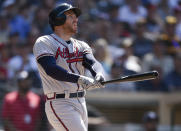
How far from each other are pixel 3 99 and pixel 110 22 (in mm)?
3372

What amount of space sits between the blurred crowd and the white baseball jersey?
2885 mm

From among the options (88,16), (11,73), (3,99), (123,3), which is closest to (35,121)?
(3,99)

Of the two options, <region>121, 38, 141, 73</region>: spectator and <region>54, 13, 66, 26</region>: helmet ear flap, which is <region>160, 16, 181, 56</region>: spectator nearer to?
<region>121, 38, 141, 73</region>: spectator

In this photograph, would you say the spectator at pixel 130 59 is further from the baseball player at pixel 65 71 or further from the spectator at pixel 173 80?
the baseball player at pixel 65 71

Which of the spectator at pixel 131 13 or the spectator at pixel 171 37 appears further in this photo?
the spectator at pixel 131 13

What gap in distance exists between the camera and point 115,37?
29.2ft

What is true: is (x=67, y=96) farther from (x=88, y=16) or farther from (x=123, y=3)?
(x=123, y=3)

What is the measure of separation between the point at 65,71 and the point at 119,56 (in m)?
4.48

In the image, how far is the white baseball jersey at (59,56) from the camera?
3913mm

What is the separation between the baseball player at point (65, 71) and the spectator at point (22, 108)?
2.35 m

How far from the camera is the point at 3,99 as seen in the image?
6.64 meters

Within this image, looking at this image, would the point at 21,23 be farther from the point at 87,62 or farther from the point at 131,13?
the point at 87,62

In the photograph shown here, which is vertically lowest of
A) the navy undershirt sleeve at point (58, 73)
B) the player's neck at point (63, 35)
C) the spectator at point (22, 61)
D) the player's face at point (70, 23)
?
the spectator at point (22, 61)

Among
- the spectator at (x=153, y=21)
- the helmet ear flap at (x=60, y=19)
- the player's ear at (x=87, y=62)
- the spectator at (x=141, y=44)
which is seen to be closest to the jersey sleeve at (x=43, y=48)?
the helmet ear flap at (x=60, y=19)
